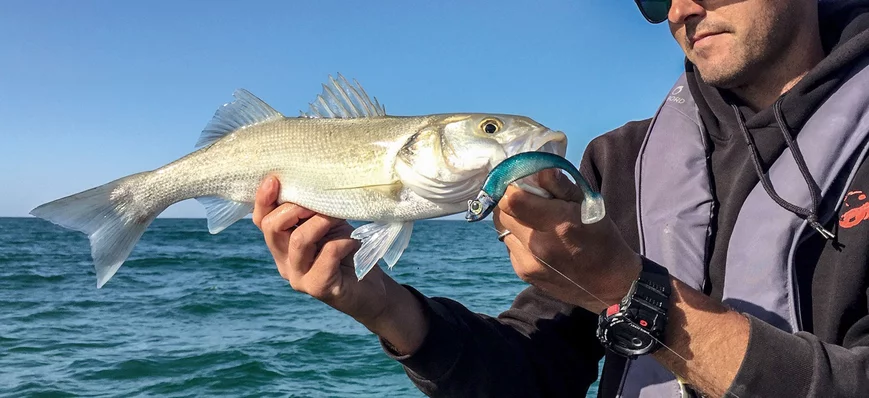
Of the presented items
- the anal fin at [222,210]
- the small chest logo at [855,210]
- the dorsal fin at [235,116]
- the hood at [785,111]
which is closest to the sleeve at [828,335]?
the small chest logo at [855,210]

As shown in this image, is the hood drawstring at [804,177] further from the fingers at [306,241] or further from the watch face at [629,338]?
the fingers at [306,241]

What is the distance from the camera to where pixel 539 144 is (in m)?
2.17

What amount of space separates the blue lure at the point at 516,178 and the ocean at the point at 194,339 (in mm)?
504

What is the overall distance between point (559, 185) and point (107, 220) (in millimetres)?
2098

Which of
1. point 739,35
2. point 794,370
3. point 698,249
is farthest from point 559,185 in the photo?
point 739,35

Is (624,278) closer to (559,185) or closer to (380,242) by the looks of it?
(559,185)

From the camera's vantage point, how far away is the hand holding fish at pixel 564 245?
1780mm

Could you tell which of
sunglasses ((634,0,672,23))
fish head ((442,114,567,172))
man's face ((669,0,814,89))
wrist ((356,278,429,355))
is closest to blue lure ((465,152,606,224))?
fish head ((442,114,567,172))

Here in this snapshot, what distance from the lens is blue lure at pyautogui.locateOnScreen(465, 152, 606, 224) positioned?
5.57ft

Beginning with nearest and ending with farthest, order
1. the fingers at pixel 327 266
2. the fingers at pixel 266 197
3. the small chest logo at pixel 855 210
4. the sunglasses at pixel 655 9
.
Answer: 1. the small chest logo at pixel 855 210
2. the fingers at pixel 327 266
3. the fingers at pixel 266 197
4. the sunglasses at pixel 655 9

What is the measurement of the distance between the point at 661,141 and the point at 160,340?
990 centimetres

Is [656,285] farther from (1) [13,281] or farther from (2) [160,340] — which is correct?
(1) [13,281]

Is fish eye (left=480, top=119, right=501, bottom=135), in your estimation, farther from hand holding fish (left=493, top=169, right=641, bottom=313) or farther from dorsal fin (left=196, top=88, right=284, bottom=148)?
dorsal fin (left=196, top=88, right=284, bottom=148)

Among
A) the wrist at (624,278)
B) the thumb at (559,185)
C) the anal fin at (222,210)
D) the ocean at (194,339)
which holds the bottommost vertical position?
the ocean at (194,339)
